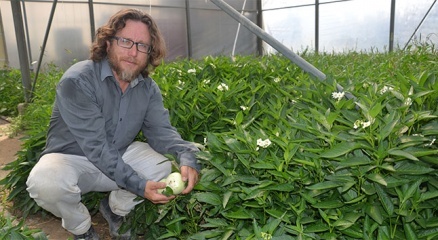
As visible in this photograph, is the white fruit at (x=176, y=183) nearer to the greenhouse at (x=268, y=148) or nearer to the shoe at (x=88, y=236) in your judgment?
the greenhouse at (x=268, y=148)

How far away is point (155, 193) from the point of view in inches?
90.9

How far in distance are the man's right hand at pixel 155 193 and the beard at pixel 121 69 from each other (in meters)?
0.81

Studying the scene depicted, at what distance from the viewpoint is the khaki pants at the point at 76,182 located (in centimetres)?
254

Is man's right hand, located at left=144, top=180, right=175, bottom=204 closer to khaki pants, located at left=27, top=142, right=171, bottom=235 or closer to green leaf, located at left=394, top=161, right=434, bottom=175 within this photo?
khaki pants, located at left=27, top=142, right=171, bottom=235

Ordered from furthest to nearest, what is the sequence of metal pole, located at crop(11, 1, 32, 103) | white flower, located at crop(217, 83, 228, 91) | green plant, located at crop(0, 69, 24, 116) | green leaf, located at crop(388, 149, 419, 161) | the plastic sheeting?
the plastic sheeting, green plant, located at crop(0, 69, 24, 116), metal pole, located at crop(11, 1, 32, 103), white flower, located at crop(217, 83, 228, 91), green leaf, located at crop(388, 149, 419, 161)

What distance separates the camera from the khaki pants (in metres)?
2.54

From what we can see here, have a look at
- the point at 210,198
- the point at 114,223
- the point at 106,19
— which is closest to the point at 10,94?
the point at 106,19

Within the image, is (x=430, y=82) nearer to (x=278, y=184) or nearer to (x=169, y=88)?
(x=278, y=184)

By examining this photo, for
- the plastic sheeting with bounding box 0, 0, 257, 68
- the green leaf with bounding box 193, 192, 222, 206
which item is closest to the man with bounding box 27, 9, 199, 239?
the green leaf with bounding box 193, 192, 222, 206

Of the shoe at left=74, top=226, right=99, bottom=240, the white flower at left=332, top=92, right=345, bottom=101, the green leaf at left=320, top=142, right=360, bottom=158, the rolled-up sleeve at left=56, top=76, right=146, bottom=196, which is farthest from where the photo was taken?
the shoe at left=74, top=226, right=99, bottom=240

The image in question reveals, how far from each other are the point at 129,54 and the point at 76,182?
93cm

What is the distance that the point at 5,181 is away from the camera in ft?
11.3

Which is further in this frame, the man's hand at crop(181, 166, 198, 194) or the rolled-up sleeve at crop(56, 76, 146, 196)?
the rolled-up sleeve at crop(56, 76, 146, 196)

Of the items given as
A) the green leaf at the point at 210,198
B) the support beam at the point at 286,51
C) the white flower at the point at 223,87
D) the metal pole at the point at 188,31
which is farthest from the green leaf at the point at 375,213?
the metal pole at the point at 188,31
